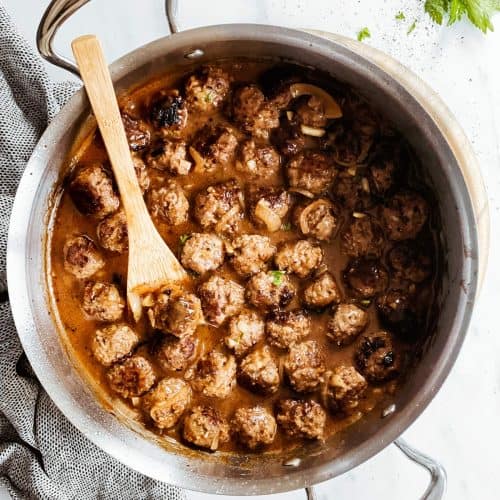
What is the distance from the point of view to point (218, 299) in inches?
143

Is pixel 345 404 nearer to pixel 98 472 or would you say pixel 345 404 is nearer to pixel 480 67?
pixel 98 472

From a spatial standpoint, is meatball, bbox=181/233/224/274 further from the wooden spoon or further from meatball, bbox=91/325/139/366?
meatball, bbox=91/325/139/366

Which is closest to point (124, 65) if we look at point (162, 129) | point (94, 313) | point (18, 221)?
point (162, 129)

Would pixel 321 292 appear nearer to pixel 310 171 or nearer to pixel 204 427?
pixel 310 171

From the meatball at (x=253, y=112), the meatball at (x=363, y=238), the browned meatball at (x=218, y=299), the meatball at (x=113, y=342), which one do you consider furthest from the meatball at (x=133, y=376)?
the meatball at (x=253, y=112)

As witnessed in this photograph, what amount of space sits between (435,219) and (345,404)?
1.02m

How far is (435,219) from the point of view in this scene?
11.7ft

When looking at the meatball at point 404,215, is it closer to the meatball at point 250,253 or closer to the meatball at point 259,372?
the meatball at point 250,253

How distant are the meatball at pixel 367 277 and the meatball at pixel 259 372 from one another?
21.8 inches

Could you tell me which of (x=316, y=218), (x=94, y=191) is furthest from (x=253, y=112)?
(x=94, y=191)

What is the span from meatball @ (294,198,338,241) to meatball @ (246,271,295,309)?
0.26 metres

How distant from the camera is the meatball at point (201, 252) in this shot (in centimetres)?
360

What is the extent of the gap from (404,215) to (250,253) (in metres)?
0.78

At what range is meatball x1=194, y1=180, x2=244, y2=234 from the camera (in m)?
3.57
